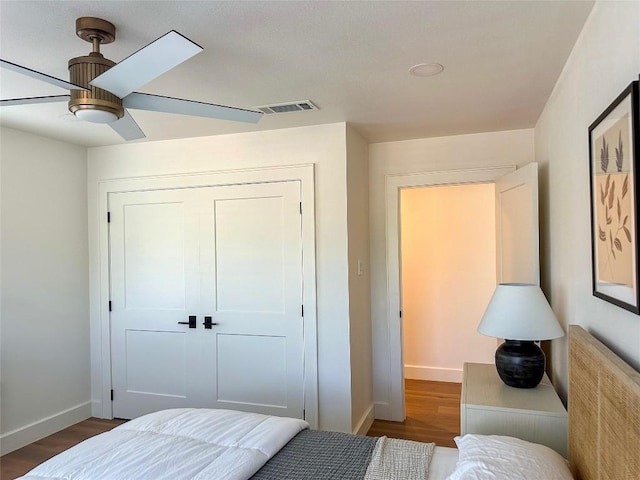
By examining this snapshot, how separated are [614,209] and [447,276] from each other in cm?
366

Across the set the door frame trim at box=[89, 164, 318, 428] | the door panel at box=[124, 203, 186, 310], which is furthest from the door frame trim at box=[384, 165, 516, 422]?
the door panel at box=[124, 203, 186, 310]

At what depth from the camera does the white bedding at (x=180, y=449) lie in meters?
1.66

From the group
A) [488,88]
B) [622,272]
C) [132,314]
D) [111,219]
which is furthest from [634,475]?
[111,219]

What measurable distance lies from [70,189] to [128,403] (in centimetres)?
193

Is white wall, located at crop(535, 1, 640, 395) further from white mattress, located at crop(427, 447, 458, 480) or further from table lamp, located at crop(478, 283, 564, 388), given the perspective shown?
white mattress, located at crop(427, 447, 458, 480)

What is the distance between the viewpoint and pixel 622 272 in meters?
1.36

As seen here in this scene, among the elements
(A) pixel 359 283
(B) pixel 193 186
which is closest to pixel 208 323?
(B) pixel 193 186

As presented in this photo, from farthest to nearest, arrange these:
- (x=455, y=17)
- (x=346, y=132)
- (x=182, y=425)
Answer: (x=346, y=132), (x=182, y=425), (x=455, y=17)

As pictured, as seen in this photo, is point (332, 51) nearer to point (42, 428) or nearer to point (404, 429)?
point (404, 429)

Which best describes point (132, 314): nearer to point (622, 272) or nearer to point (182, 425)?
point (182, 425)

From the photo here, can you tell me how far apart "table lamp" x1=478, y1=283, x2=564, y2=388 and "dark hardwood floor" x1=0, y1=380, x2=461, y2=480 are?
1.31 m

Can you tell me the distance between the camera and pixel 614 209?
1417 mm

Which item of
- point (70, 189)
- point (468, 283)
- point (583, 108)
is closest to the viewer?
point (583, 108)

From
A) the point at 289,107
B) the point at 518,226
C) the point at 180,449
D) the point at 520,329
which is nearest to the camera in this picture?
the point at 180,449
